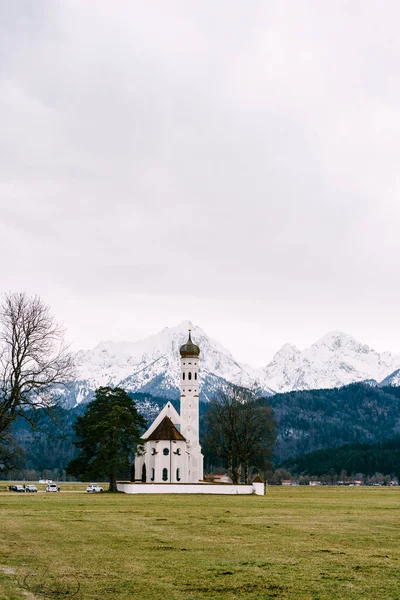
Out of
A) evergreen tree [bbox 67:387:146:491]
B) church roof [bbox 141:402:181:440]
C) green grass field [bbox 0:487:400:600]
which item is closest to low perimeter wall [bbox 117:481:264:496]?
evergreen tree [bbox 67:387:146:491]

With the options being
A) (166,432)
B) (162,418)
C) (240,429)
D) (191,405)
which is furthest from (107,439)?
(191,405)

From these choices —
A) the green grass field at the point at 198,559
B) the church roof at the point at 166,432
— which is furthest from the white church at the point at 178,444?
the green grass field at the point at 198,559

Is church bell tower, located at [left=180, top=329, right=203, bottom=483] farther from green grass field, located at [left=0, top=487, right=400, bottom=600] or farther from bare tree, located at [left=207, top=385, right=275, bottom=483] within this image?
green grass field, located at [left=0, top=487, right=400, bottom=600]

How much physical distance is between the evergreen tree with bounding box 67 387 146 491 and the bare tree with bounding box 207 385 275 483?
1248 centimetres

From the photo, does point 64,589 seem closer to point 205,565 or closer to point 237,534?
point 205,565

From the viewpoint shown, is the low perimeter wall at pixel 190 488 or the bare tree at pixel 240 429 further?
the bare tree at pixel 240 429

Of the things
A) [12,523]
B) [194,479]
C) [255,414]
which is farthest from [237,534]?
[194,479]

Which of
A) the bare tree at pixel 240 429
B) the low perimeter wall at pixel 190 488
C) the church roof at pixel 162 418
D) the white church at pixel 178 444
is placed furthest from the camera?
the church roof at pixel 162 418

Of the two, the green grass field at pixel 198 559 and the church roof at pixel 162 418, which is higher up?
the church roof at pixel 162 418

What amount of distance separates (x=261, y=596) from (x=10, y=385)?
103 ft

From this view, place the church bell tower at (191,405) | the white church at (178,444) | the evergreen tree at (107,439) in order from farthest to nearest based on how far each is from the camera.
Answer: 1. the church bell tower at (191,405)
2. the white church at (178,444)
3. the evergreen tree at (107,439)

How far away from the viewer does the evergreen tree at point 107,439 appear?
8769cm

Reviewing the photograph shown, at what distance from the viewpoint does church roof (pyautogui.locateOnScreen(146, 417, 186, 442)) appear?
103750 mm

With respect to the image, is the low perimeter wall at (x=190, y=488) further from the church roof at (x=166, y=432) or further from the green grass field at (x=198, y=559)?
the green grass field at (x=198, y=559)
